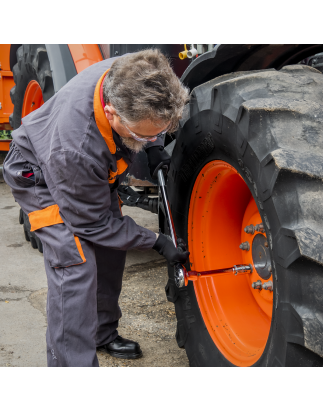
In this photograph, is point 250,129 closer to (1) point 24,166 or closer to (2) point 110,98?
(2) point 110,98

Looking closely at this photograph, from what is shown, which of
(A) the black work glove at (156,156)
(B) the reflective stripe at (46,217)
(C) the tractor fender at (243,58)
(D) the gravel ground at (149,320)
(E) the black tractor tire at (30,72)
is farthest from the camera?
(E) the black tractor tire at (30,72)

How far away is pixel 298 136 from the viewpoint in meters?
1.28

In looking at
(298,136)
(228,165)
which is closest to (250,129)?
(298,136)

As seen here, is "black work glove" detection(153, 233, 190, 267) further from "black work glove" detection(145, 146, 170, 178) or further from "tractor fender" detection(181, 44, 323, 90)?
"tractor fender" detection(181, 44, 323, 90)

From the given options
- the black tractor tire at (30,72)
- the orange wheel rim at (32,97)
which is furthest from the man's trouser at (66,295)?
the orange wheel rim at (32,97)

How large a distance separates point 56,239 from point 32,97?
2139 mm

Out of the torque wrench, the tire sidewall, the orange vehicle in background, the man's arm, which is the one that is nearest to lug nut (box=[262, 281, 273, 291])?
the orange vehicle in background

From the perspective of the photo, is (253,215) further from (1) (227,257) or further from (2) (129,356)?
(2) (129,356)

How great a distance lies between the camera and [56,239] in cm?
172

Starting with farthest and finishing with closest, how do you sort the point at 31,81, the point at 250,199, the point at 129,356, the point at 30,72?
the point at 31,81
the point at 30,72
the point at 129,356
the point at 250,199

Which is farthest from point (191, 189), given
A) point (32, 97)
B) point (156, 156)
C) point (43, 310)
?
point (32, 97)

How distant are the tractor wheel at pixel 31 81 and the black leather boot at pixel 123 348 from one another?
1.41 metres

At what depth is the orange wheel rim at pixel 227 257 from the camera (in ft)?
5.98

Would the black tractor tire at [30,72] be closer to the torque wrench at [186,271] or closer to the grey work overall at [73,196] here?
the grey work overall at [73,196]
